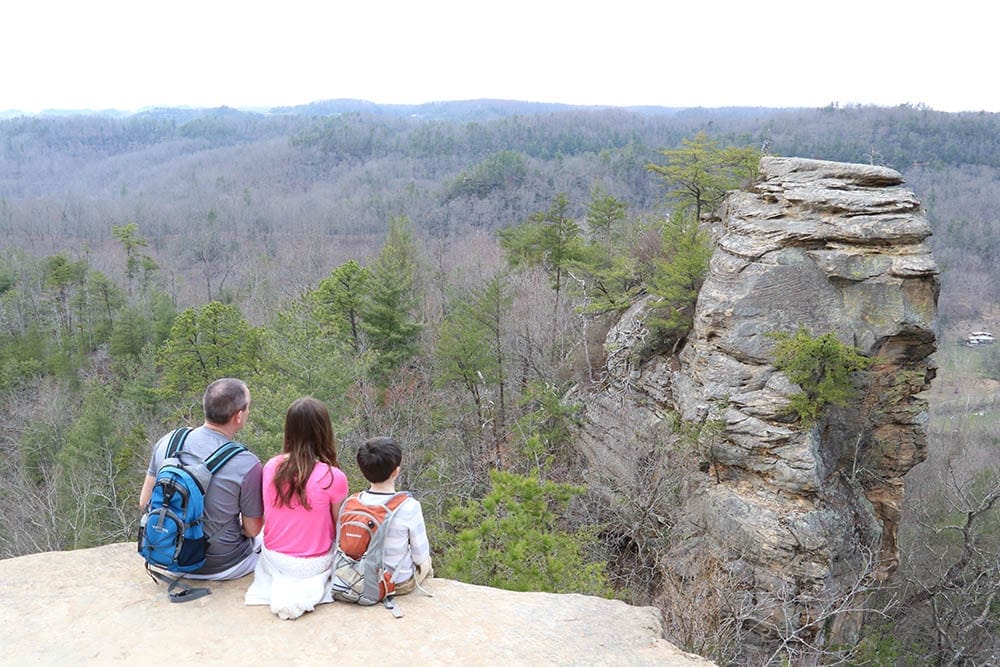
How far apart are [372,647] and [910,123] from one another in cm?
10549

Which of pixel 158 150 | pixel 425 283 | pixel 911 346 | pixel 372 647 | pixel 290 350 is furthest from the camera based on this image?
pixel 158 150

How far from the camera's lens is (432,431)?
19484 mm

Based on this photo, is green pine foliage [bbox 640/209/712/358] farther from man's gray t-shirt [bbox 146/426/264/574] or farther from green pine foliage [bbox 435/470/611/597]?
man's gray t-shirt [bbox 146/426/264/574]

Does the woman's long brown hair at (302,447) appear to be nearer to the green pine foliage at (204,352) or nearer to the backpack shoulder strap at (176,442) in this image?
the backpack shoulder strap at (176,442)

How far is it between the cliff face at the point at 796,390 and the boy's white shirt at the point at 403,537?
808cm

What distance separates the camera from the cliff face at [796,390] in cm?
1164

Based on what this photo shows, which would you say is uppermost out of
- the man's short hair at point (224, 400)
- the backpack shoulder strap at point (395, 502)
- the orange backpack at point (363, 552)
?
the man's short hair at point (224, 400)

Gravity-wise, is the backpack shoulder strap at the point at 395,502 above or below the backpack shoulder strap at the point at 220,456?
below

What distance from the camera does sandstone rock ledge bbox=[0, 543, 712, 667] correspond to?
384 cm

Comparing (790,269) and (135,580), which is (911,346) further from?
(135,580)

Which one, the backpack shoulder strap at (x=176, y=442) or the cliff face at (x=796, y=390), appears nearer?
the backpack shoulder strap at (x=176, y=442)

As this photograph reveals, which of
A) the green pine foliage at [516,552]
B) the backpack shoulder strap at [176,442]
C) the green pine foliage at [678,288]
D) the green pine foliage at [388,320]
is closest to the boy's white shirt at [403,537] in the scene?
the backpack shoulder strap at [176,442]

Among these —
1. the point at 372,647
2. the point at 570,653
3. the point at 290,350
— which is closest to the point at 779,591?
the point at 570,653

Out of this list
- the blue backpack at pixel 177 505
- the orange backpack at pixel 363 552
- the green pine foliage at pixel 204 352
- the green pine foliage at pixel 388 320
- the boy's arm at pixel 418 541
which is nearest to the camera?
the blue backpack at pixel 177 505
